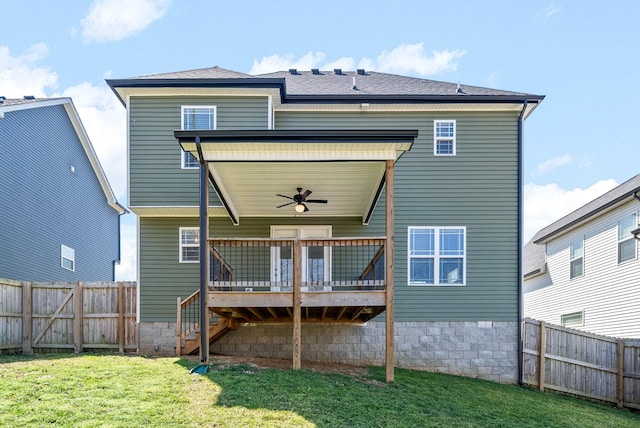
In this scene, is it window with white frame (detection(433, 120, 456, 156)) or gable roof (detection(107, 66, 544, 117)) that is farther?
window with white frame (detection(433, 120, 456, 156))

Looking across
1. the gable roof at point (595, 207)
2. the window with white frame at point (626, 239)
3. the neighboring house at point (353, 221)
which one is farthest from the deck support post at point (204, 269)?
the window with white frame at point (626, 239)

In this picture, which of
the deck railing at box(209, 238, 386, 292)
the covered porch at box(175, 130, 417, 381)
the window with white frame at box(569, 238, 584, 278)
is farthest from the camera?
the window with white frame at box(569, 238, 584, 278)

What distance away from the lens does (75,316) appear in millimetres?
11758

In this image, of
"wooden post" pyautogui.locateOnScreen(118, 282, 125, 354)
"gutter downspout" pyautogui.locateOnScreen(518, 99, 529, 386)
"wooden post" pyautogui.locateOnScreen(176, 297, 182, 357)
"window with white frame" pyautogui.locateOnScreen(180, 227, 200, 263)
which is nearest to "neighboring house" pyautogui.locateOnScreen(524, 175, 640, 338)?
"gutter downspout" pyautogui.locateOnScreen(518, 99, 529, 386)

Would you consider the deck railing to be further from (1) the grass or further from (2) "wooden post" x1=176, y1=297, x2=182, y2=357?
(1) the grass

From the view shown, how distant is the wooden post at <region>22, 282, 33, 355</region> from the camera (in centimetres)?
1161

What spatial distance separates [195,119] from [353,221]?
4.29 meters

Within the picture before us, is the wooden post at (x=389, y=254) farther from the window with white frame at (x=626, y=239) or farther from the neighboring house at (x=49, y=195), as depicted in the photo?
the neighboring house at (x=49, y=195)

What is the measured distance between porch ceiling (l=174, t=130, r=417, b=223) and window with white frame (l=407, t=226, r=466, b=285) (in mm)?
1440

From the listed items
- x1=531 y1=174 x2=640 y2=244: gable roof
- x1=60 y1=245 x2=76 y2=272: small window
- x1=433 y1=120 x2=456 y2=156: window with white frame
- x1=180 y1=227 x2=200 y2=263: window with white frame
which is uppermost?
x1=433 y1=120 x2=456 y2=156: window with white frame

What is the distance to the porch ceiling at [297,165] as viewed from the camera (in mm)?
8305

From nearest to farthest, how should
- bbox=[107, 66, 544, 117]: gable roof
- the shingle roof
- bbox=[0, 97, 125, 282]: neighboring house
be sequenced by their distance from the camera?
bbox=[107, 66, 544, 117]: gable roof
the shingle roof
bbox=[0, 97, 125, 282]: neighboring house

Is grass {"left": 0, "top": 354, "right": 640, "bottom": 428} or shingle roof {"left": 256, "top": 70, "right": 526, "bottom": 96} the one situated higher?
shingle roof {"left": 256, "top": 70, "right": 526, "bottom": 96}

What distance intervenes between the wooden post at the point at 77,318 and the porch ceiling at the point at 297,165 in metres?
3.96
